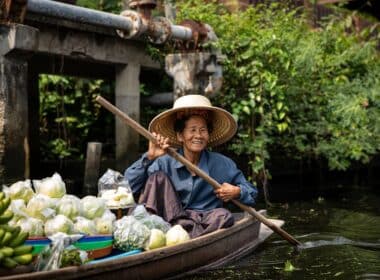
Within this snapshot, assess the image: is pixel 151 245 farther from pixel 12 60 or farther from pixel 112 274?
pixel 12 60

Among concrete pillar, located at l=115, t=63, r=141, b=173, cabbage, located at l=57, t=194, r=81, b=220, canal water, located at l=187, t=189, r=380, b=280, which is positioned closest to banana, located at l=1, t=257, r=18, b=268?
cabbage, located at l=57, t=194, r=81, b=220

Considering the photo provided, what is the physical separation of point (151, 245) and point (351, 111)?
15.5ft

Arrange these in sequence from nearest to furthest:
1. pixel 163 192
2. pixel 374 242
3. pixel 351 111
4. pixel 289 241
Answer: pixel 163 192, pixel 289 241, pixel 374 242, pixel 351 111

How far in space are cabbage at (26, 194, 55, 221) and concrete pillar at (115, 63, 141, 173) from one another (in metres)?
4.13

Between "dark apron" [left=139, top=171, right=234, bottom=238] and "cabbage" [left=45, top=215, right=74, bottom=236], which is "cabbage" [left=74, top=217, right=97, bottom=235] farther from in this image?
"dark apron" [left=139, top=171, right=234, bottom=238]

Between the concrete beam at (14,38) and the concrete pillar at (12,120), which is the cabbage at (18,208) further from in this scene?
the concrete beam at (14,38)

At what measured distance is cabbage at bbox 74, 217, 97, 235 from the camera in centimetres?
395

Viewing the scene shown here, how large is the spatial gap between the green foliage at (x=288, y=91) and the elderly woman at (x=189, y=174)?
307cm

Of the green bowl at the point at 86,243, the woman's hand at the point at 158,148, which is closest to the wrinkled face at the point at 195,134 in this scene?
the woman's hand at the point at 158,148

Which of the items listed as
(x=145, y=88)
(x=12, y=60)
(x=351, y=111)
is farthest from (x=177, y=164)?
(x=145, y=88)

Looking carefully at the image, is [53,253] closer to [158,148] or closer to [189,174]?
[158,148]

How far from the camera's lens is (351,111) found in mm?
8148

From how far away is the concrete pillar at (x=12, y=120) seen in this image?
19.1 feet

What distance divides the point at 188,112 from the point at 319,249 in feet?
6.48
